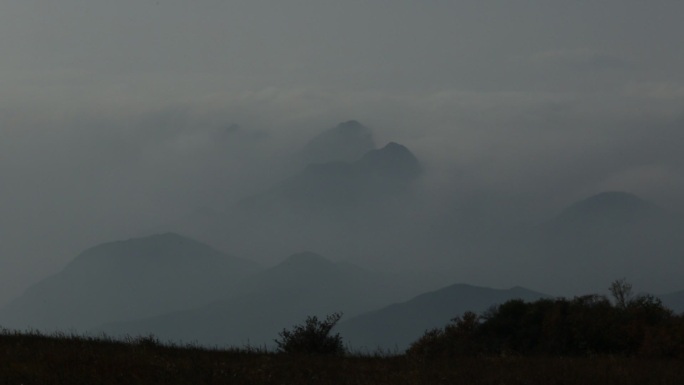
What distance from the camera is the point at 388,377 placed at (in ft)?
53.1

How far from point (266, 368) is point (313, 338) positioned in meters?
8.96

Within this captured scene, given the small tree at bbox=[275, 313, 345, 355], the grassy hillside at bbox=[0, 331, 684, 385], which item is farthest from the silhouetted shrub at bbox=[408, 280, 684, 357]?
the grassy hillside at bbox=[0, 331, 684, 385]

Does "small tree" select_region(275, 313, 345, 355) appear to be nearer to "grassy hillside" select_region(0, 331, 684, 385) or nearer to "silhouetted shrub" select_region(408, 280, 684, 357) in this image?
"silhouetted shrub" select_region(408, 280, 684, 357)

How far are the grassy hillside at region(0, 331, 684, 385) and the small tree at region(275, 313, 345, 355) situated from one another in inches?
203

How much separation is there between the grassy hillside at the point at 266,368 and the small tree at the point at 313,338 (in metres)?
5.16

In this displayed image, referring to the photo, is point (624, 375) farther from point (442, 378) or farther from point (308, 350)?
point (308, 350)

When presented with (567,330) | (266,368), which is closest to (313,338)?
(266,368)

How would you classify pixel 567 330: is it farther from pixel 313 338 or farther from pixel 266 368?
pixel 266 368

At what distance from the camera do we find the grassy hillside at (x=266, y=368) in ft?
50.7

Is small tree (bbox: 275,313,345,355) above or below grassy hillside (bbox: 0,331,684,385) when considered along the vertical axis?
above

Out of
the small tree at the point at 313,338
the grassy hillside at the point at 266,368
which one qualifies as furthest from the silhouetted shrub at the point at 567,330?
the grassy hillside at the point at 266,368

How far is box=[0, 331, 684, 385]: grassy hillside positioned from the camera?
15.5 meters

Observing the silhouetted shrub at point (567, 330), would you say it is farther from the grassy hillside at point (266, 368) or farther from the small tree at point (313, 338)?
the grassy hillside at point (266, 368)

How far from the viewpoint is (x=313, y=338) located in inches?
1021
